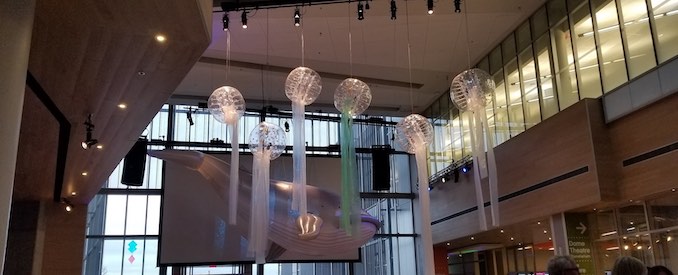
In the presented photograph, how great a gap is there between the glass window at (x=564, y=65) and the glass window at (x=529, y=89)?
2.78 feet

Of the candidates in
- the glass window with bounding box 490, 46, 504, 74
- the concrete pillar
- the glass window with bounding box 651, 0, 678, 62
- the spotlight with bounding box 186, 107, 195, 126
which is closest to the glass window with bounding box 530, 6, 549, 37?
the glass window with bounding box 490, 46, 504, 74

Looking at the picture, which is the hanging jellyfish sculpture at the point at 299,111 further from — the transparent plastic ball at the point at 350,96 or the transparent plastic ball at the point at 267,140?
Answer: the transparent plastic ball at the point at 267,140

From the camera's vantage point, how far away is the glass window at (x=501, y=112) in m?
14.2

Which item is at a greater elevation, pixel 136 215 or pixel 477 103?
pixel 136 215

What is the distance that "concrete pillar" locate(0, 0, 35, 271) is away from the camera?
324 centimetres

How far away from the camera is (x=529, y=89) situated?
525 inches

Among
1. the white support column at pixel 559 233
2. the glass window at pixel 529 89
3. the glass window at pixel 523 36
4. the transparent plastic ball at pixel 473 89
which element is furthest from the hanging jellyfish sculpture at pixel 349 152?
the glass window at pixel 523 36

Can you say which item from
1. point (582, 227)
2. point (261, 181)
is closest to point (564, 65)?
point (582, 227)

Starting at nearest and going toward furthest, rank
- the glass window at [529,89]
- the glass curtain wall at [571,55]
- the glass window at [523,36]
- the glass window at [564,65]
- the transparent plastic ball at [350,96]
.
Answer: the transparent plastic ball at [350,96], the glass curtain wall at [571,55], the glass window at [564,65], the glass window at [529,89], the glass window at [523,36]

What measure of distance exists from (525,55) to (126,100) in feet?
31.5

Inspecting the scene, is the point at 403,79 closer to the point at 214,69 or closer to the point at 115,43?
the point at 214,69

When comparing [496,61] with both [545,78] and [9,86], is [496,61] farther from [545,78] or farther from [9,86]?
[9,86]

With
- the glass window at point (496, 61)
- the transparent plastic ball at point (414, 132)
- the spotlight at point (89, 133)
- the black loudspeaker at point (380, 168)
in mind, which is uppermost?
the glass window at point (496, 61)

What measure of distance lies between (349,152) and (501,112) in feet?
30.1
